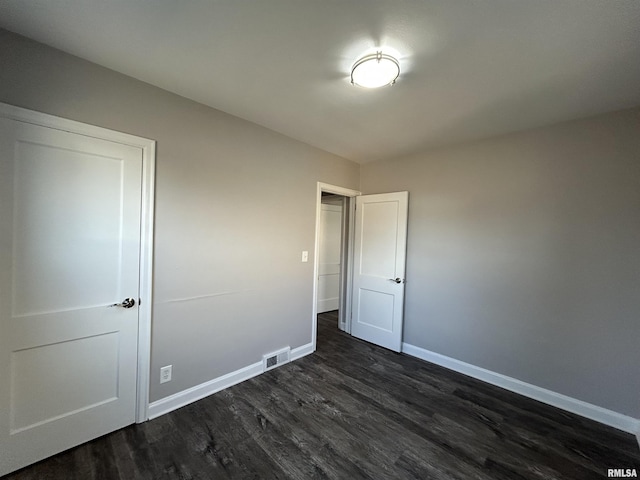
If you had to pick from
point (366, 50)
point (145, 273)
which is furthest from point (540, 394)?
point (145, 273)

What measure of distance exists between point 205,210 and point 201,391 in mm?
1615

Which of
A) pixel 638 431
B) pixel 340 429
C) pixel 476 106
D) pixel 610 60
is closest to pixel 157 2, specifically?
pixel 476 106

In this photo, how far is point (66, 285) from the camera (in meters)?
1.64

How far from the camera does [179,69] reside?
1766 mm

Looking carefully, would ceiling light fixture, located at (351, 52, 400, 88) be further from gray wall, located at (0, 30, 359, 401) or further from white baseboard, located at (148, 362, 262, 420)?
white baseboard, located at (148, 362, 262, 420)

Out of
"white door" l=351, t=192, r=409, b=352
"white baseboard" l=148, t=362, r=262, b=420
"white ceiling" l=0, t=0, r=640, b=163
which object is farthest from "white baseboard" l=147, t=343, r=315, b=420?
"white ceiling" l=0, t=0, r=640, b=163

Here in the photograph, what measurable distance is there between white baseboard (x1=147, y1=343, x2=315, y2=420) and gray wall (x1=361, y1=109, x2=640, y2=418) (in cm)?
206

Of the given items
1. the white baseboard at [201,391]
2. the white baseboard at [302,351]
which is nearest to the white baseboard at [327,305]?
the white baseboard at [302,351]

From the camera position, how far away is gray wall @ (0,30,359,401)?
1.65m

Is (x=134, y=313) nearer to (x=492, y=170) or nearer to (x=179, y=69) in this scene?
(x=179, y=69)

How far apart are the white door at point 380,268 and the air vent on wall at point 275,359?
1.25 meters

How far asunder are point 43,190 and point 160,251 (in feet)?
2.43

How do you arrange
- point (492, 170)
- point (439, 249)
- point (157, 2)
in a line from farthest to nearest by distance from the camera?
point (439, 249) → point (492, 170) → point (157, 2)

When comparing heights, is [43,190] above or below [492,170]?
below
